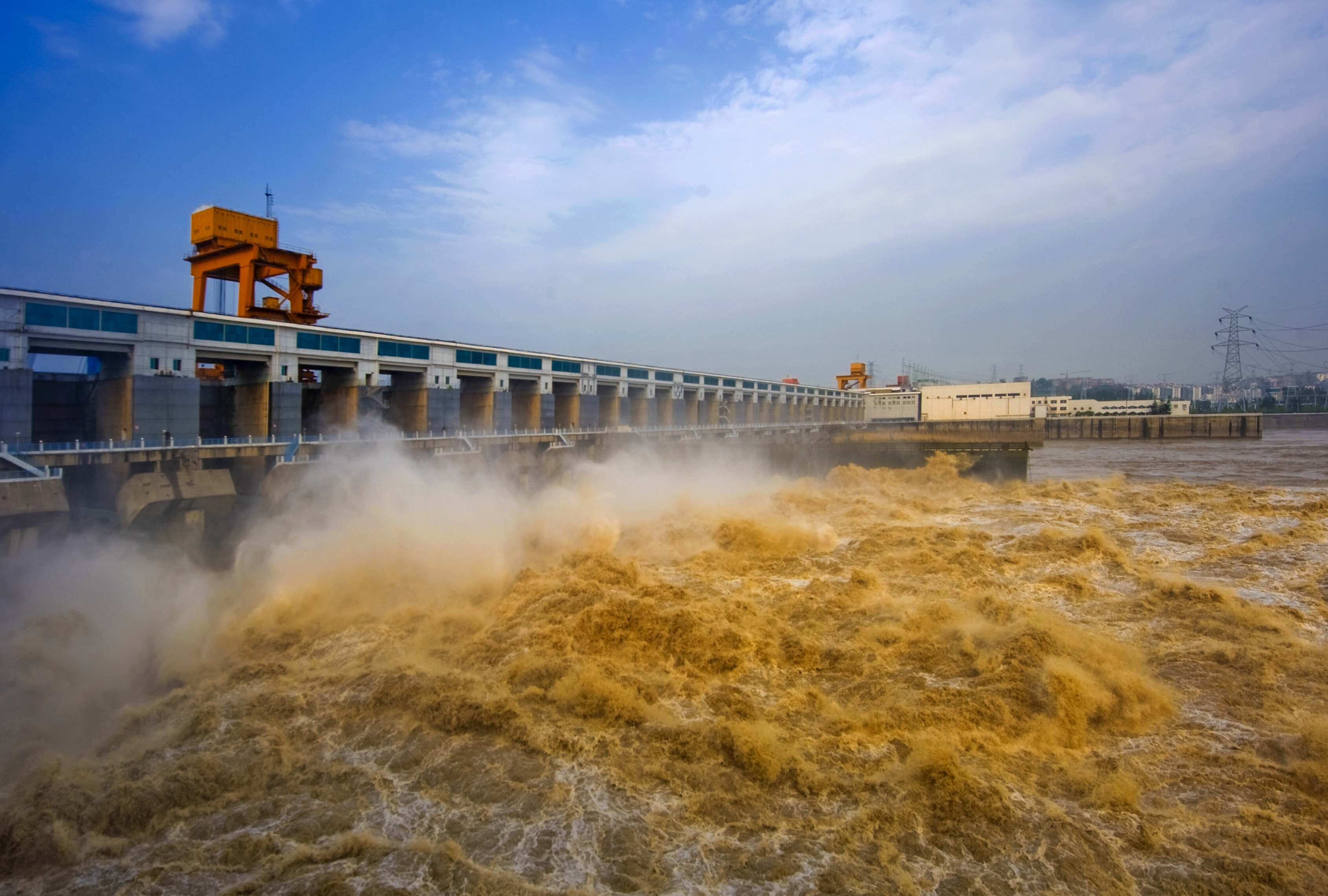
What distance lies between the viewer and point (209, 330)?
16.4 m

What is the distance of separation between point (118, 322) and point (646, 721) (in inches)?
582

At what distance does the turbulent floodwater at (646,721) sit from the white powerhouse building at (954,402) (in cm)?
5141

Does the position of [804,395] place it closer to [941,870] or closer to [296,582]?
[296,582]

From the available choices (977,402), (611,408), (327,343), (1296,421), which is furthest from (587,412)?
(1296,421)

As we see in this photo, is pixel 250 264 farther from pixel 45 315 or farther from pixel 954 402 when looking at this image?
pixel 954 402

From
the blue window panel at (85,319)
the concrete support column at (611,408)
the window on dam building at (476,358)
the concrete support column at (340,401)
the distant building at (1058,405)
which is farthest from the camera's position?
the distant building at (1058,405)

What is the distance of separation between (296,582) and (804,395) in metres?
50.0

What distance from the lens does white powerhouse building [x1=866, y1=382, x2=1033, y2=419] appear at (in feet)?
209

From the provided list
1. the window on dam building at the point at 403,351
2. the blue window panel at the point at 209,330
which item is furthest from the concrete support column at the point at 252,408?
the window on dam building at the point at 403,351

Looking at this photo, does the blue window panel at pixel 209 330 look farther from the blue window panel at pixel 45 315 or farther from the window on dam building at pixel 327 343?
the blue window panel at pixel 45 315

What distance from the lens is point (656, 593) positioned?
1323 cm

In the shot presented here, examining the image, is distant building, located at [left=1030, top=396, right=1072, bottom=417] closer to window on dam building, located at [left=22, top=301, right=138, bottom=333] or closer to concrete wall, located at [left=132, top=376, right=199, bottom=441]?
concrete wall, located at [left=132, top=376, right=199, bottom=441]

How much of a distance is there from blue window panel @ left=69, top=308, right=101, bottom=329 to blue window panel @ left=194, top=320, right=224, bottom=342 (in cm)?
192

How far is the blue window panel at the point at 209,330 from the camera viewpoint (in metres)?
16.2
